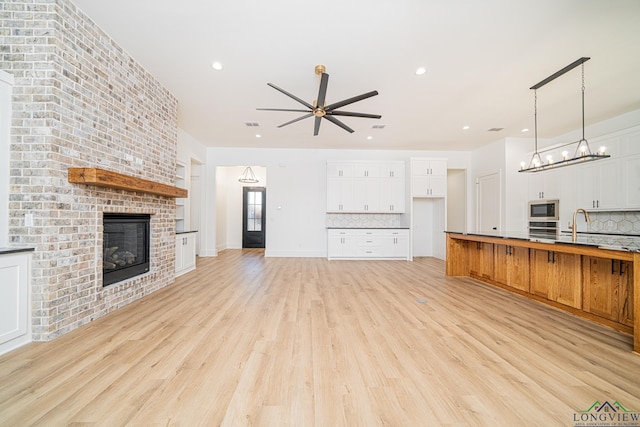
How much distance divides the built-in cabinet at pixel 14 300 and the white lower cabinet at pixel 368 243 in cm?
528

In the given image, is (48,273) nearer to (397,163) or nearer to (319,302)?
(319,302)

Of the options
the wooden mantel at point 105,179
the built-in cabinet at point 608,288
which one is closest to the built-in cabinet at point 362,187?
the built-in cabinet at point 608,288

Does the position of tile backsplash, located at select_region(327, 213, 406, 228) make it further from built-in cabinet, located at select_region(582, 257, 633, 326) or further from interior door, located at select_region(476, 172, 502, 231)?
built-in cabinet, located at select_region(582, 257, 633, 326)

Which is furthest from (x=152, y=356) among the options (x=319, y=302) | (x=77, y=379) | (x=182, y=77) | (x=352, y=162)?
(x=352, y=162)

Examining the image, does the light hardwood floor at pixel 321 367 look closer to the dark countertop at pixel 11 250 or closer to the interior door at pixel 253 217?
the dark countertop at pixel 11 250

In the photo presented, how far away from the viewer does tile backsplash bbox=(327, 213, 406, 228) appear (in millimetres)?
7223

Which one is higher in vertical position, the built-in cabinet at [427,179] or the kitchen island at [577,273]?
the built-in cabinet at [427,179]

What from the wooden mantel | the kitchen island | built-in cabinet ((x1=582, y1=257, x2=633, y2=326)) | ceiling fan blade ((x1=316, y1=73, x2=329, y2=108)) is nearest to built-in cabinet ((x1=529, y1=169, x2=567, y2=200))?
the kitchen island

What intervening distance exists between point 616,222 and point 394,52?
512 centimetres

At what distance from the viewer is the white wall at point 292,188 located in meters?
7.21

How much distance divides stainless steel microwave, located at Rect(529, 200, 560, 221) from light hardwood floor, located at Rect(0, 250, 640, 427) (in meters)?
3.06

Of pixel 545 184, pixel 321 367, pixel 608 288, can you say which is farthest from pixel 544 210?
pixel 321 367

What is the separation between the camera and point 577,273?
287cm

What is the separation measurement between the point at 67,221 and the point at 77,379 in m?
1.46
